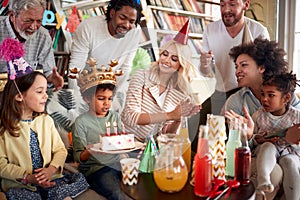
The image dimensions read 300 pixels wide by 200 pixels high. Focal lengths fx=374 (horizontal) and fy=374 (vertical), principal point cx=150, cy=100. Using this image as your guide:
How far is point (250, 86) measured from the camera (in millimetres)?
1829

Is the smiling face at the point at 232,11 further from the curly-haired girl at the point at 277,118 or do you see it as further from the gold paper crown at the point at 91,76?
the gold paper crown at the point at 91,76

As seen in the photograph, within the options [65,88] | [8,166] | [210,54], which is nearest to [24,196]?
[8,166]

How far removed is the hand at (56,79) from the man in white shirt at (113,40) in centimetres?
4

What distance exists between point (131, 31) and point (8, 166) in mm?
719

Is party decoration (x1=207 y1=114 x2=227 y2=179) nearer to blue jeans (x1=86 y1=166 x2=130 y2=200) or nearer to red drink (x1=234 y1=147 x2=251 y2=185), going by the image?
red drink (x1=234 y1=147 x2=251 y2=185)

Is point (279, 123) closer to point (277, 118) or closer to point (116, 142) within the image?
point (277, 118)

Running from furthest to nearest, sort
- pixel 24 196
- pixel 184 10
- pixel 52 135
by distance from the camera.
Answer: pixel 184 10, pixel 52 135, pixel 24 196

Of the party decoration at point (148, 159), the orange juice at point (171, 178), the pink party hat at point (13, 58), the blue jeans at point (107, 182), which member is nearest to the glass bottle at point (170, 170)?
the orange juice at point (171, 178)

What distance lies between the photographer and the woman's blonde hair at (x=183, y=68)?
62.4 inches

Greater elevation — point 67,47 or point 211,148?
point 67,47

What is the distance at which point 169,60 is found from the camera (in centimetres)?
157

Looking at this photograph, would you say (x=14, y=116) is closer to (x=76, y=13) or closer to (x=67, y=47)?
(x=67, y=47)

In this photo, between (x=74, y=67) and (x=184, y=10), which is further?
(x=184, y=10)

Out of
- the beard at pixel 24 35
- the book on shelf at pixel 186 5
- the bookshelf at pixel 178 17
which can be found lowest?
the beard at pixel 24 35
